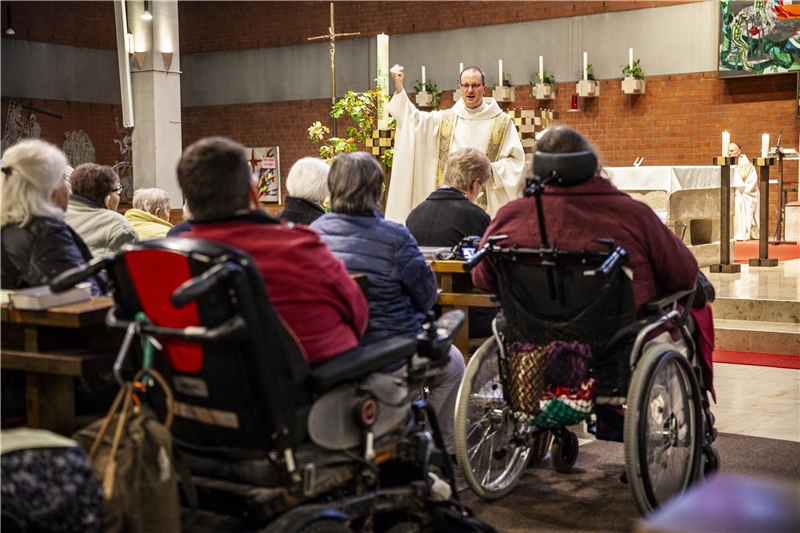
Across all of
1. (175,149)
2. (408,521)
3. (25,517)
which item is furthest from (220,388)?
(175,149)

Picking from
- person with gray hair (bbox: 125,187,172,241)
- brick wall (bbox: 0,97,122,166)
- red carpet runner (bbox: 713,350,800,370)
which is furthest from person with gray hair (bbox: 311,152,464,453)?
brick wall (bbox: 0,97,122,166)

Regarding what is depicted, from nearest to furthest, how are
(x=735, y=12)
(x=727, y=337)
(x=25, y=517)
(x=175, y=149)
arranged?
(x=25, y=517) → (x=727, y=337) → (x=175, y=149) → (x=735, y=12)

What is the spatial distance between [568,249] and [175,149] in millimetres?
8926

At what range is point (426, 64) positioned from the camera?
50.8 ft

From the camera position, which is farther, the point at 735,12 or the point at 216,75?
the point at 216,75

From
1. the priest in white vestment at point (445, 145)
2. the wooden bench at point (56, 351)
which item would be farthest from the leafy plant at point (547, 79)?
Answer: the wooden bench at point (56, 351)

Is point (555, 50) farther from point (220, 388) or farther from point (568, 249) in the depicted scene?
point (220, 388)

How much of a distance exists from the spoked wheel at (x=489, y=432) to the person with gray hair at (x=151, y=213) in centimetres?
235

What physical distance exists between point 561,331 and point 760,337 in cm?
405

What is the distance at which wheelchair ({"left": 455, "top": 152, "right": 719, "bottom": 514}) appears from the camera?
3.22 metres

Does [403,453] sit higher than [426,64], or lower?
lower

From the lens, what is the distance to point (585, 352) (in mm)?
3266

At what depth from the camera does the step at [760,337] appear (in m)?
6.71

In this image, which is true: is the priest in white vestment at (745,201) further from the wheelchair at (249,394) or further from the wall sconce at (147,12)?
the wheelchair at (249,394)
